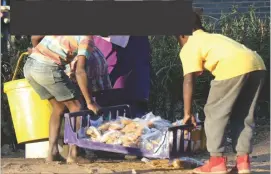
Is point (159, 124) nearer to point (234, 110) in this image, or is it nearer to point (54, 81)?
point (234, 110)

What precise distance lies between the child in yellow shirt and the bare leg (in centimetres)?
135

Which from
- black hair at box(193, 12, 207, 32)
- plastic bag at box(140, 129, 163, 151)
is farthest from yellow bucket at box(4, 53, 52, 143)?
black hair at box(193, 12, 207, 32)

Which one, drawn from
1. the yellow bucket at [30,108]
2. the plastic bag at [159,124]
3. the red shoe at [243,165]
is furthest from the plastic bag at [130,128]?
the red shoe at [243,165]

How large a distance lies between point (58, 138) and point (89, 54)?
37.1 inches

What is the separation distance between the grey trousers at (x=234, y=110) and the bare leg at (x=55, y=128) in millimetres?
1510

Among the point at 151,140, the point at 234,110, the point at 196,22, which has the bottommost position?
the point at 151,140

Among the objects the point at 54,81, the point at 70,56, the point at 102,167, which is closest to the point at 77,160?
the point at 102,167

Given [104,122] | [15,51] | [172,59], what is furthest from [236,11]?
[104,122]

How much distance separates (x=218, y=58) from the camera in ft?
17.2

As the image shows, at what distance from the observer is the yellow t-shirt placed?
5.21 m

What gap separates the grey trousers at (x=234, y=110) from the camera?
5.21 metres

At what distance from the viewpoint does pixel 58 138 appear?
6.26m

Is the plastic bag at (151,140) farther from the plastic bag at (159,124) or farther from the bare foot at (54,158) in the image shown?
Answer: the bare foot at (54,158)

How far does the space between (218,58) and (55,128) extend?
175 centimetres
